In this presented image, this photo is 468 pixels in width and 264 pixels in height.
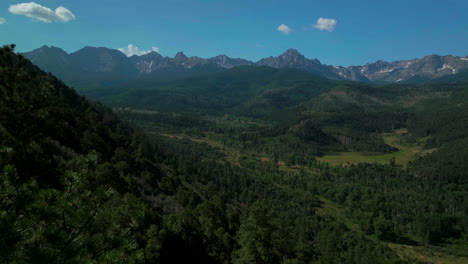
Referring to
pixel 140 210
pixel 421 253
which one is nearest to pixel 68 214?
pixel 140 210

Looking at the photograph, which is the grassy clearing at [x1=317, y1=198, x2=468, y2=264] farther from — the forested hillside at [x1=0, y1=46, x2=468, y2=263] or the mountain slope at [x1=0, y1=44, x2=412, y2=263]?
the mountain slope at [x1=0, y1=44, x2=412, y2=263]

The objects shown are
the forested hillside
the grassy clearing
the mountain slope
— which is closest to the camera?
the mountain slope

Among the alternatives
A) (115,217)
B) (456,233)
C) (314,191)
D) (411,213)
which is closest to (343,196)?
(314,191)

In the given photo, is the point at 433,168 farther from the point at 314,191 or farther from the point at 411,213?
the point at 314,191

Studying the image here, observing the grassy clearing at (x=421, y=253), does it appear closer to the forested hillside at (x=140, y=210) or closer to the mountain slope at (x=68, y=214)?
the forested hillside at (x=140, y=210)

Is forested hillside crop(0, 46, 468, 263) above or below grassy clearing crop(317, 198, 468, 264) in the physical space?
above

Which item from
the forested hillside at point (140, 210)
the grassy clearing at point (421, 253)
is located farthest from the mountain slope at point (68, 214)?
the grassy clearing at point (421, 253)

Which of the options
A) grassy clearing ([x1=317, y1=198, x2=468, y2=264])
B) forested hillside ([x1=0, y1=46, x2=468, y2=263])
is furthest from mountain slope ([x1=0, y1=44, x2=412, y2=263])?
grassy clearing ([x1=317, y1=198, x2=468, y2=264])

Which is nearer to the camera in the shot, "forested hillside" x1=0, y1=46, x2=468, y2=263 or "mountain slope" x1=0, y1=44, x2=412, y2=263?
"mountain slope" x1=0, y1=44, x2=412, y2=263

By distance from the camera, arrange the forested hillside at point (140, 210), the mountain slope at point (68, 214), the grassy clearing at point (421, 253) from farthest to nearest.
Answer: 1. the grassy clearing at point (421, 253)
2. the forested hillside at point (140, 210)
3. the mountain slope at point (68, 214)

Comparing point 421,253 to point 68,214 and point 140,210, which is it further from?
point 68,214

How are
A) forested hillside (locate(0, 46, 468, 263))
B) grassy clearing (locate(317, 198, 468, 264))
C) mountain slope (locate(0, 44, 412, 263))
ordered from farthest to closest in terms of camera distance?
grassy clearing (locate(317, 198, 468, 264)), forested hillside (locate(0, 46, 468, 263)), mountain slope (locate(0, 44, 412, 263))

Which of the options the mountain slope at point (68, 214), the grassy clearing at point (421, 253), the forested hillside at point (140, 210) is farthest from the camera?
the grassy clearing at point (421, 253)
